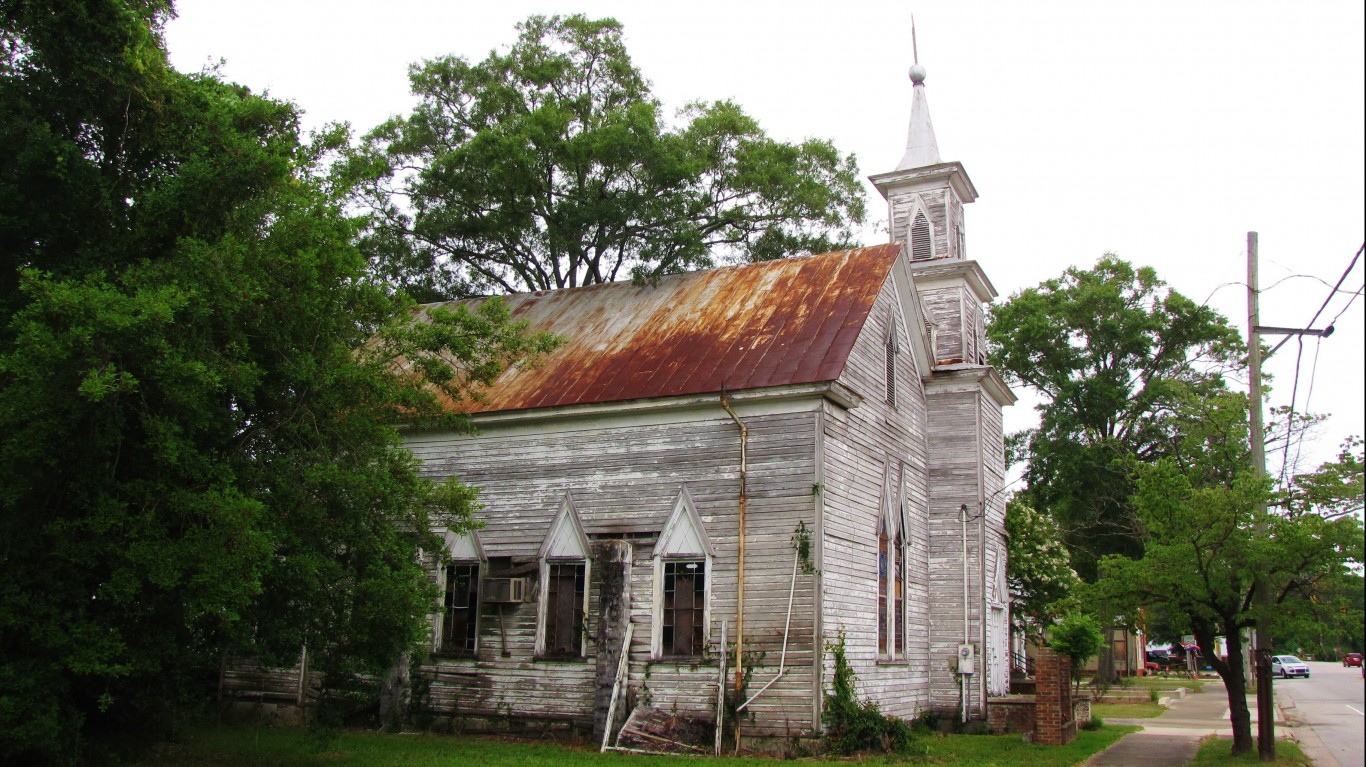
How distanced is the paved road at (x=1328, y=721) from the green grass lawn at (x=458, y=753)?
339cm

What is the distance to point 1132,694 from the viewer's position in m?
35.2

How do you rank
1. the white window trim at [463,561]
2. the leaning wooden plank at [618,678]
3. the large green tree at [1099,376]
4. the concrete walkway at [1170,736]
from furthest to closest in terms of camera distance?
the large green tree at [1099,376]
the white window trim at [463,561]
the leaning wooden plank at [618,678]
the concrete walkway at [1170,736]

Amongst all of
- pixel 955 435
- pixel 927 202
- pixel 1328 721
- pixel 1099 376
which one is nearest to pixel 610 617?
pixel 955 435

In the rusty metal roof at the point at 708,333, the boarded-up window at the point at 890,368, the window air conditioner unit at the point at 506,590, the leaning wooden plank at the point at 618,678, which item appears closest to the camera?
the leaning wooden plank at the point at 618,678

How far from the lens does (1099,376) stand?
1661 inches

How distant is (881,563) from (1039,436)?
2574 centimetres

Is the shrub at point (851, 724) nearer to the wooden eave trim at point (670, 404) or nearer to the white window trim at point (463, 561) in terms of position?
the wooden eave trim at point (670, 404)

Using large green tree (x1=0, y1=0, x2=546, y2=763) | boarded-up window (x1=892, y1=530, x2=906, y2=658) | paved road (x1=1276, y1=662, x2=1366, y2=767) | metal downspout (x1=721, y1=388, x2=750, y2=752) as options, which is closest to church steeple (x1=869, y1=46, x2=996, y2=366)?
boarded-up window (x1=892, y1=530, x2=906, y2=658)

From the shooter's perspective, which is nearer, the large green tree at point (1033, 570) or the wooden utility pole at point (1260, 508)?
the wooden utility pole at point (1260, 508)

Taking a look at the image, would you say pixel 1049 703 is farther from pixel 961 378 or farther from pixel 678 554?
pixel 961 378

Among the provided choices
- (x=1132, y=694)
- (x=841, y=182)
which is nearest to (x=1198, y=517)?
(x=841, y=182)

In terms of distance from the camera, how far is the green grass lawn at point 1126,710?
85.8 ft

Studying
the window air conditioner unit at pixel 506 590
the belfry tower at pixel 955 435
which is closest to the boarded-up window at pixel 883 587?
the belfry tower at pixel 955 435

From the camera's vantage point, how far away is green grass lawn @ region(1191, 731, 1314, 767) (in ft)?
48.3
